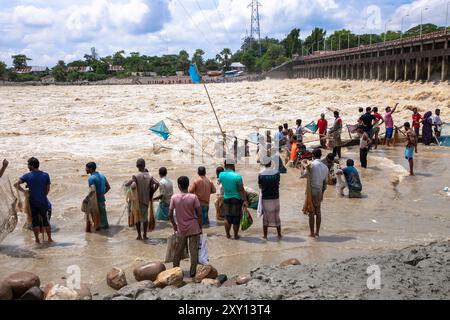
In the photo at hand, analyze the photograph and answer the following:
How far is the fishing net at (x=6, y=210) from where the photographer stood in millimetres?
7918

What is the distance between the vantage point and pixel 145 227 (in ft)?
26.9

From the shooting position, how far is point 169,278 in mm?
5957

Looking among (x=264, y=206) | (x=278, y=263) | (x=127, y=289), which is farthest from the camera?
(x=264, y=206)

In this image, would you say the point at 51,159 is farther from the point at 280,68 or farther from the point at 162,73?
the point at 162,73

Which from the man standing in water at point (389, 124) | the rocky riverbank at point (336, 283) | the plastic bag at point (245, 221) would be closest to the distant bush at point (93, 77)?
the man standing in water at point (389, 124)

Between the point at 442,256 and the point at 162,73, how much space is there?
116810mm

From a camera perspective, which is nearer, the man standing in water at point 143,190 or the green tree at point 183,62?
the man standing in water at point 143,190

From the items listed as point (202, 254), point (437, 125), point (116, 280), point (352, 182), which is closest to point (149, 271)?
point (116, 280)

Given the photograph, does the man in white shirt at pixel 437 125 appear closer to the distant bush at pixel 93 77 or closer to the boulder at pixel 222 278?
the boulder at pixel 222 278

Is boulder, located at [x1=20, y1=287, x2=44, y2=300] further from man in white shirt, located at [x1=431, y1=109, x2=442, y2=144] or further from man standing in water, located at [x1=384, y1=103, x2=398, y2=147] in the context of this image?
man in white shirt, located at [x1=431, y1=109, x2=442, y2=144]

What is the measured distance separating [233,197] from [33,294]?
349 centimetres

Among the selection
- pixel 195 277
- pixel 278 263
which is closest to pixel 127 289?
pixel 195 277

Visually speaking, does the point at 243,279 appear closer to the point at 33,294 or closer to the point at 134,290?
the point at 134,290

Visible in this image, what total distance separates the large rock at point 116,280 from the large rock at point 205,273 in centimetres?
93
